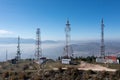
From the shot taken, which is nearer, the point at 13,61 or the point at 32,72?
the point at 32,72

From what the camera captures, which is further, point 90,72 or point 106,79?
point 90,72

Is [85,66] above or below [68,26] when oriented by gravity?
below

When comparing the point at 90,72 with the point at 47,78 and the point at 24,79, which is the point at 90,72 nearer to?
the point at 47,78

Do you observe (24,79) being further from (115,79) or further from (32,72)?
(115,79)

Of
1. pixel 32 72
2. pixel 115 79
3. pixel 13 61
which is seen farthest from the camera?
pixel 13 61

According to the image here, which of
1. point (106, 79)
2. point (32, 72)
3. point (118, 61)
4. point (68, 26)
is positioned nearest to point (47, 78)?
point (32, 72)

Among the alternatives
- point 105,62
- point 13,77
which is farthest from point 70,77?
point 105,62

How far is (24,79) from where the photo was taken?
152ft

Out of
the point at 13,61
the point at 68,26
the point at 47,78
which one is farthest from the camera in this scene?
the point at 13,61

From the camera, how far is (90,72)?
155 ft

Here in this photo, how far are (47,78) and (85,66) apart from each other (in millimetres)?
12260

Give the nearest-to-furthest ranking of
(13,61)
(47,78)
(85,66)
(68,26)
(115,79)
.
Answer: (115,79)
(47,78)
(85,66)
(68,26)
(13,61)

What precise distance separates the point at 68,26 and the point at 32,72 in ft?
59.8

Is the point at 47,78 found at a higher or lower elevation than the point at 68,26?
lower
